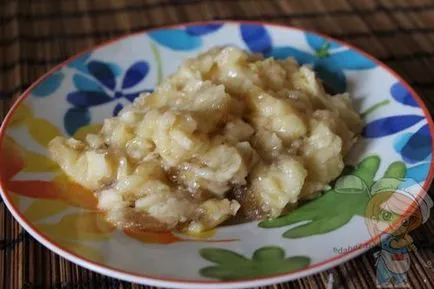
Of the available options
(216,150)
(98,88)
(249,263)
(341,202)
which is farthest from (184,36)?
(249,263)

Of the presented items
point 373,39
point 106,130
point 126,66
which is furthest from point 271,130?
point 373,39

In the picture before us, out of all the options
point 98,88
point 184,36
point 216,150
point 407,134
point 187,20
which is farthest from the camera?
point 187,20

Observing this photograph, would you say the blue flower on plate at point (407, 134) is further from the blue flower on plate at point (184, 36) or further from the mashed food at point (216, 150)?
the blue flower on plate at point (184, 36)

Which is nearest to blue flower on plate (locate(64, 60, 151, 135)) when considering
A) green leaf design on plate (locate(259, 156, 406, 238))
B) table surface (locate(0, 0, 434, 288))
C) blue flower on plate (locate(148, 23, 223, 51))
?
blue flower on plate (locate(148, 23, 223, 51))

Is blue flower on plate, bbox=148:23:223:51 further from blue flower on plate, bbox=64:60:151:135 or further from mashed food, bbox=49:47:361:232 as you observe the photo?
mashed food, bbox=49:47:361:232

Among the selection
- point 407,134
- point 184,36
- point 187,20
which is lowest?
point 407,134

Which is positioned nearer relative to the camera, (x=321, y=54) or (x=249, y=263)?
(x=249, y=263)

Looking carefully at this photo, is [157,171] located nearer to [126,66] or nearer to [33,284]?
[33,284]

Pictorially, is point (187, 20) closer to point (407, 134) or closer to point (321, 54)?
point (321, 54)

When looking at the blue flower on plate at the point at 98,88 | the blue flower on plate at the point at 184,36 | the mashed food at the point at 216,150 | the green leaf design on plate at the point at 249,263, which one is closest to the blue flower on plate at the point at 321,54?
the blue flower on plate at the point at 184,36
